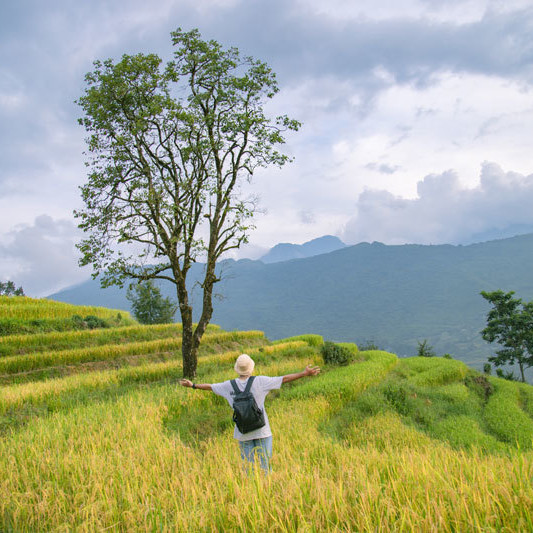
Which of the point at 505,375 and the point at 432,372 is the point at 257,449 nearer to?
the point at 432,372

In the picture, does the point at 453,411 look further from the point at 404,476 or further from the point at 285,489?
the point at 285,489

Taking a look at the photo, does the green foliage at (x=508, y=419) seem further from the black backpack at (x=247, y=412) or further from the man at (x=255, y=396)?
the black backpack at (x=247, y=412)

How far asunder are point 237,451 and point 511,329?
49.2m

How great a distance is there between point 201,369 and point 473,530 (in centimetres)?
1874

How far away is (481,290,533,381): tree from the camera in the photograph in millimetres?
42438

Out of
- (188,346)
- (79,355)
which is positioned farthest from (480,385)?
(79,355)

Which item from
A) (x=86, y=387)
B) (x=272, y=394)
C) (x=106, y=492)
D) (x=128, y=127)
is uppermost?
(x=128, y=127)

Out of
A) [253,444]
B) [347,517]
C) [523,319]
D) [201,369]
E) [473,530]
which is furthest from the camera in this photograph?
[523,319]

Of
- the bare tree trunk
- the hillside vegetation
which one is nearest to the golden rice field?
the hillside vegetation

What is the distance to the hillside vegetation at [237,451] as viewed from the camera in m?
3.25

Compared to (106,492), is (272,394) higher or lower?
lower

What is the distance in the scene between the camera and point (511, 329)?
1732 inches

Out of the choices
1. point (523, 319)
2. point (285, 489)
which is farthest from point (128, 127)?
point (523, 319)

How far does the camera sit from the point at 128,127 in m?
17.3
